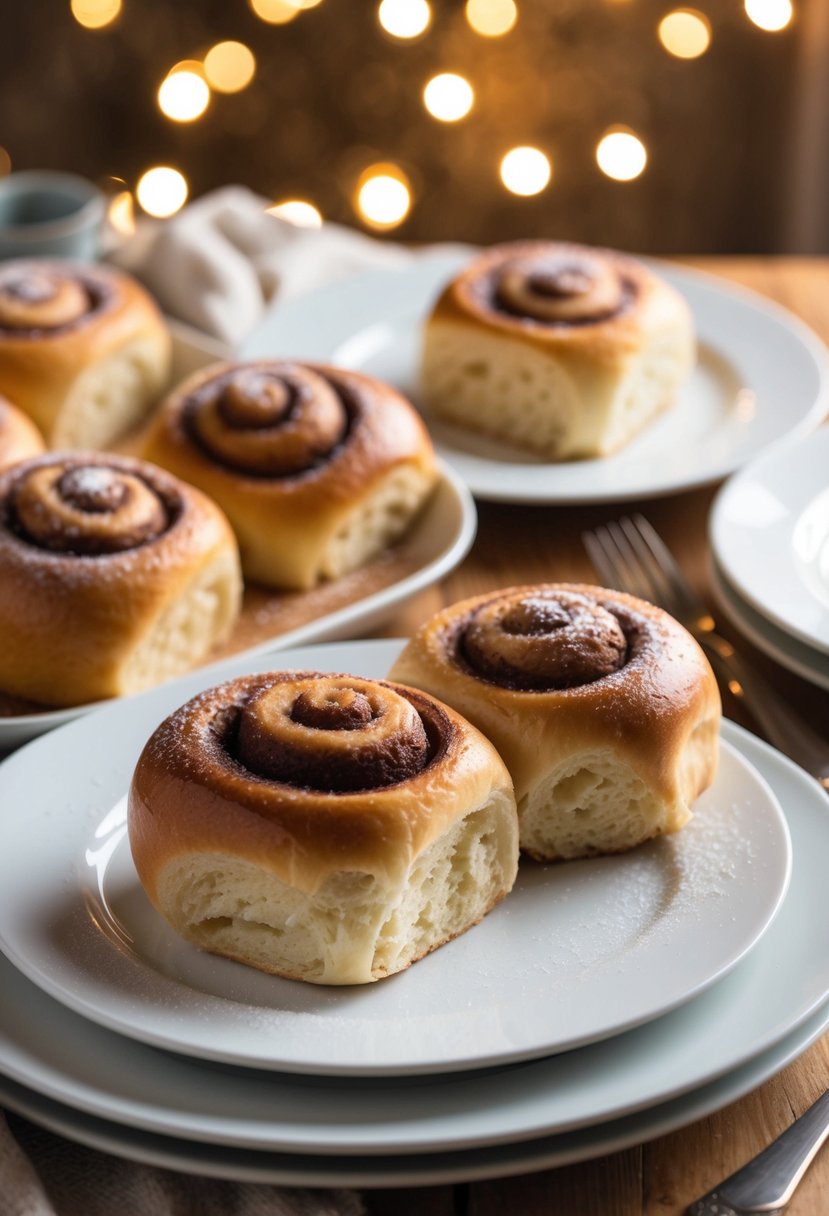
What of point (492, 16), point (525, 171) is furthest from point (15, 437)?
point (525, 171)

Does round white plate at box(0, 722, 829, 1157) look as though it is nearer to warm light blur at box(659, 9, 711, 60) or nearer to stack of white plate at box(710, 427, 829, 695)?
stack of white plate at box(710, 427, 829, 695)

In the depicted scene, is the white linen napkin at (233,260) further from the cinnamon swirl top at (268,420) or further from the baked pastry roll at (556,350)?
the cinnamon swirl top at (268,420)

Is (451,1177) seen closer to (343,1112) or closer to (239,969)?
(343,1112)

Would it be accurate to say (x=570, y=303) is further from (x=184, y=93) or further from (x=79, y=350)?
(x=184, y=93)

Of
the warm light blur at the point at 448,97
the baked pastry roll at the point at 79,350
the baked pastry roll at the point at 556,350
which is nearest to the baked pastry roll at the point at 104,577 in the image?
the baked pastry roll at the point at 79,350

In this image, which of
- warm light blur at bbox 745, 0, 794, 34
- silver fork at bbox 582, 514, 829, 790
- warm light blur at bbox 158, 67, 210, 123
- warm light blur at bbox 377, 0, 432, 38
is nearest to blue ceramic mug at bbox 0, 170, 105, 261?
silver fork at bbox 582, 514, 829, 790

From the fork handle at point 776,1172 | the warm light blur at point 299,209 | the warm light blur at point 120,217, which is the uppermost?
the fork handle at point 776,1172
